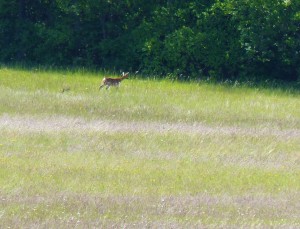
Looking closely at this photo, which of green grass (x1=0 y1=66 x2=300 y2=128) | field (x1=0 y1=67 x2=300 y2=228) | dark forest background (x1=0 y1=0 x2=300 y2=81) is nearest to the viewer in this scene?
field (x1=0 y1=67 x2=300 y2=228)

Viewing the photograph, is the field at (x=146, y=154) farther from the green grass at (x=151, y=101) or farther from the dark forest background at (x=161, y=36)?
the dark forest background at (x=161, y=36)

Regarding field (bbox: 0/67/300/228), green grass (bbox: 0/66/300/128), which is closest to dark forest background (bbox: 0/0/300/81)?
field (bbox: 0/67/300/228)

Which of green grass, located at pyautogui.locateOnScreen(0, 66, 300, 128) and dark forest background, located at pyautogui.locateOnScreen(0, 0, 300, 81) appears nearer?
green grass, located at pyautogui.locateOnScreen(0, 66, 300, 128)

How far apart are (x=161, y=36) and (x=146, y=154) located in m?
12.4

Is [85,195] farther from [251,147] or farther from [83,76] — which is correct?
[83,76]

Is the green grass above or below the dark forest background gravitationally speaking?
below

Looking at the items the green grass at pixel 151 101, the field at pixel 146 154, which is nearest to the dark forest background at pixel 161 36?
the field at pixel 146 154

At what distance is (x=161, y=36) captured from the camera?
25.0 m

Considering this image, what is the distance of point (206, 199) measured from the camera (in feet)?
32.9

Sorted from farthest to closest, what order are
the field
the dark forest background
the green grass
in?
the dark forest background → the green grass → the field

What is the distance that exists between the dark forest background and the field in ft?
7.82

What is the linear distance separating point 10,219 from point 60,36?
17.3 m

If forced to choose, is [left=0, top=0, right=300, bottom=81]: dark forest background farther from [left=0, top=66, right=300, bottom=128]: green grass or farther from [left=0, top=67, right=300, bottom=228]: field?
[left=0, top=66, right=300, bottom=128]: green grass

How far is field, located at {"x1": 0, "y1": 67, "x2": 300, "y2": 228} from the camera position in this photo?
30.8 ft
